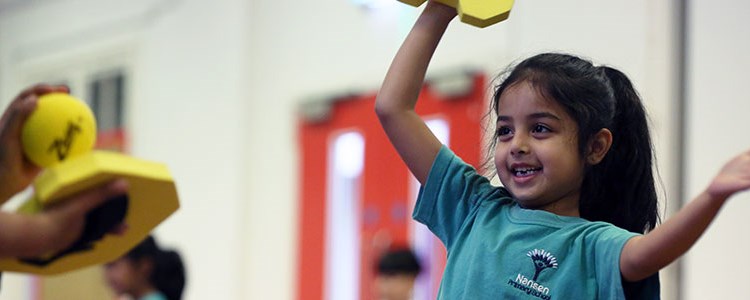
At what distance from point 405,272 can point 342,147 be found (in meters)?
2.10

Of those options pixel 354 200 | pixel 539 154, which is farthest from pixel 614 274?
pixel 354 200

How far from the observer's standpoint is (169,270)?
4664 mm

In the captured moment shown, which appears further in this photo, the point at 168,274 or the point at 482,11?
the point at 168,274

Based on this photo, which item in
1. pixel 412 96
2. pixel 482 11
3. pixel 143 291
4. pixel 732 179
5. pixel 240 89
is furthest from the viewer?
pixel 240 89

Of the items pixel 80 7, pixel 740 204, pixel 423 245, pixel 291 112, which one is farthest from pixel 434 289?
pixel 80 7

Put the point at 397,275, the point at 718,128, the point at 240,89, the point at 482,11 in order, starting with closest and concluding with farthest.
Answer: the point at 482,11 < the point at 718,128 < the point at 397,275 < the point at 240,89

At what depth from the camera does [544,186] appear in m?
1.88

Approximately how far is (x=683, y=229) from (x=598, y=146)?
0.37 metres

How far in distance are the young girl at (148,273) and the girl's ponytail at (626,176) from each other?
115 inches

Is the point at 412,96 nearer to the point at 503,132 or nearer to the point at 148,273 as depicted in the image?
the point at 503,132

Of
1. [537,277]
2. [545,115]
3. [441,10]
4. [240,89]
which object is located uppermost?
[441,10]

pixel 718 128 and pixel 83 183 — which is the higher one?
pixel 83 183

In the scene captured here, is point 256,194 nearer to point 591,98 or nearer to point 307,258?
point 307,258

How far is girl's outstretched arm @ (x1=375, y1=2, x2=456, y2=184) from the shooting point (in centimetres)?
205
